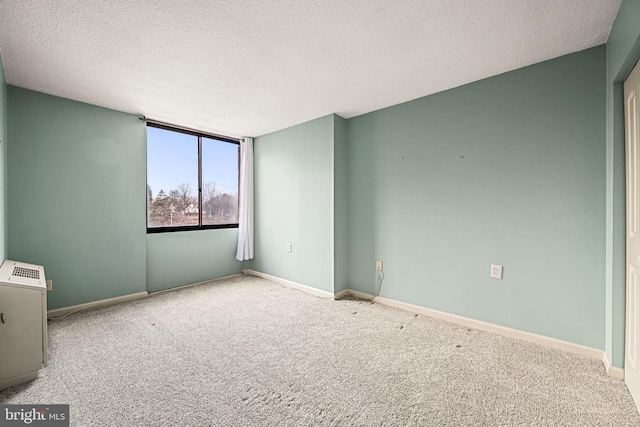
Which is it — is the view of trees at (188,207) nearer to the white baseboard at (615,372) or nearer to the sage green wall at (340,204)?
the sage green wall at (340,204)

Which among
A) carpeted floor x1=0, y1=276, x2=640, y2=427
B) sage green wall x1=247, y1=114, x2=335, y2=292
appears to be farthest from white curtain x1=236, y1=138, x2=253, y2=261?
carpeted floor x1=0, y1=276, x2=640, y2=427

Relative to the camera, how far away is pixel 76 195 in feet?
9.73

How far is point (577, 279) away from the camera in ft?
6.85

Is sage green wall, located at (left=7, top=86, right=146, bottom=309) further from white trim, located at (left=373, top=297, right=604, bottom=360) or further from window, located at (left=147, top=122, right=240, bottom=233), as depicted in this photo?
white trim, located at (left=373, top=297, right=604, bottom=360)

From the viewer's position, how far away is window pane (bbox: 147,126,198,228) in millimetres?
3666

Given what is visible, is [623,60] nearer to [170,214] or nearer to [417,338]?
[417,338]

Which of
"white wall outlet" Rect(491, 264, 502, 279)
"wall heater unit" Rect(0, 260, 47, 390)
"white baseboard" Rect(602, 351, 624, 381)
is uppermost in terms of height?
"white wall outlet" Rect(491, 264, 502, 279)

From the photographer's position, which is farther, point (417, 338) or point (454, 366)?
point (417, 338)

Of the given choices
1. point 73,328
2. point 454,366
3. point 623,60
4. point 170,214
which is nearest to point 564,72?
point 623,60

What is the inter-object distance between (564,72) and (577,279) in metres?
1.63

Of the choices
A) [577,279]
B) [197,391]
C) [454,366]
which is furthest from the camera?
[577,279]

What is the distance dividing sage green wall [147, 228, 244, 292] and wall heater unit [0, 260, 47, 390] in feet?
5.61

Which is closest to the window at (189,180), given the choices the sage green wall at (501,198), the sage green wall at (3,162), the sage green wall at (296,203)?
the sage green wall at (296,203)

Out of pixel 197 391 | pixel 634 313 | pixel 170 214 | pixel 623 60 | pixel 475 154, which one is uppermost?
pixel 623 60
